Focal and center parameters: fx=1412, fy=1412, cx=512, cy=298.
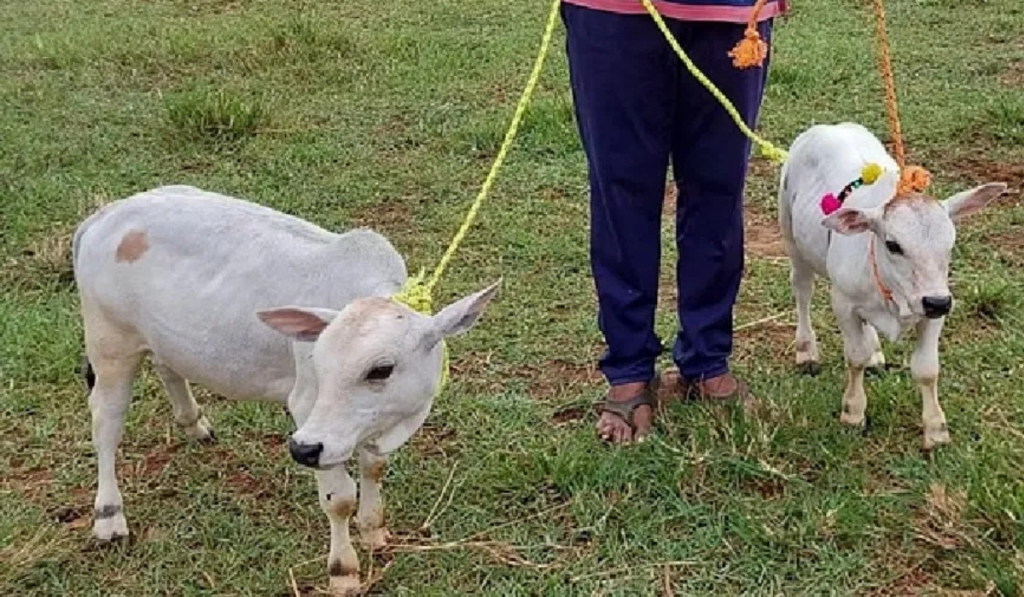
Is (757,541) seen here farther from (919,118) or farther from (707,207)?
(919,118)

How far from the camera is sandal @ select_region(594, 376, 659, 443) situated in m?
4.18

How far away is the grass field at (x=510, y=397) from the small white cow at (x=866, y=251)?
177mm

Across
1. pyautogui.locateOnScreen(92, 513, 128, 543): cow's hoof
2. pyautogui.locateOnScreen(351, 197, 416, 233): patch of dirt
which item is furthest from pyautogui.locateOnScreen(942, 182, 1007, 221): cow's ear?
pyautogui.locateOnScreen(351, 197, 416, 233): patch of dirt

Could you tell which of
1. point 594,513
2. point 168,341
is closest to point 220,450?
point 168,341

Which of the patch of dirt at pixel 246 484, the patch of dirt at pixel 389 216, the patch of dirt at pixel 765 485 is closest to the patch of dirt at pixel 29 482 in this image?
the patch of dirt at pixel 246 484

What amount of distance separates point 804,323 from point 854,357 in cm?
56

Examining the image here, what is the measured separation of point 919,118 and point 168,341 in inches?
187

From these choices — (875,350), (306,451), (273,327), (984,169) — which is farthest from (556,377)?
(984,169)

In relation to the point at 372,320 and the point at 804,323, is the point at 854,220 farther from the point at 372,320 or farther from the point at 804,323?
the point at 372,320

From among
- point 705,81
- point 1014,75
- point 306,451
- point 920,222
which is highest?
point 705,81

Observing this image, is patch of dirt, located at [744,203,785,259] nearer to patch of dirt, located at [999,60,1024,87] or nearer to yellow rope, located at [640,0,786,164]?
yellow rope, located at [640,0,786,164]

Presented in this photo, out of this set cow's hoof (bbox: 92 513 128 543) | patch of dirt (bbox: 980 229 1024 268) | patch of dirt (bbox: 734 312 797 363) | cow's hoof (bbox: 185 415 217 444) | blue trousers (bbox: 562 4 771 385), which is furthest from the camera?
patch of dirt (bbox: 980 229 1024 268)

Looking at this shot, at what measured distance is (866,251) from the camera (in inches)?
154

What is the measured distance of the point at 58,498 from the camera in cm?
405
